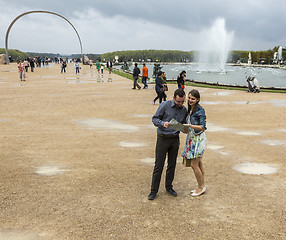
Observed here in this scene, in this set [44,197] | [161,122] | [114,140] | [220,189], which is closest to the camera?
[161,122]

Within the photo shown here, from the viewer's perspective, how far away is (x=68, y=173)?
5.32 m

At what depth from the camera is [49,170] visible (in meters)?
5.44

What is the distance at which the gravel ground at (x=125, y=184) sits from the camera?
12.0 feet

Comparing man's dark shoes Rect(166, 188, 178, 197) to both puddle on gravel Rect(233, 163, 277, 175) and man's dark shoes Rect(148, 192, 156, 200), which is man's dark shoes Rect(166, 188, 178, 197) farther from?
puddle on gravel Rect(233, 163, 277, 175)

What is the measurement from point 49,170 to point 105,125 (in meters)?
3.60

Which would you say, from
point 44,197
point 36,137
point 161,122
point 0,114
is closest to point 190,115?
point 161,122

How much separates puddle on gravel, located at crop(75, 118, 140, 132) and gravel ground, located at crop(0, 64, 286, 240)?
0.10 ft

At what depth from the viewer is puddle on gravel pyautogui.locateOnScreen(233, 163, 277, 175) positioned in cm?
541

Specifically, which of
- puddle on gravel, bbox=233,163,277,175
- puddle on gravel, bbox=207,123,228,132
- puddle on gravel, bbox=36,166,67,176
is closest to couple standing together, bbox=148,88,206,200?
puddle on gravel, bbox=233,163,277,175

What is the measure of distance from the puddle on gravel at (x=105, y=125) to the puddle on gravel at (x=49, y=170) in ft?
10.2

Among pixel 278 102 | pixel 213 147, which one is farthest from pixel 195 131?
pixel 278 102

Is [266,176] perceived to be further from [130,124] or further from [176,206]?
[130,124]

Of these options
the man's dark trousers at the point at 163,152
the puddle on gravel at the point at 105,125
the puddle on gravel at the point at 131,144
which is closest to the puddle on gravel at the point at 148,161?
the puddle on gravel at the point at 131,144

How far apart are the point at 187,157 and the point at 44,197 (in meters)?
2.40
